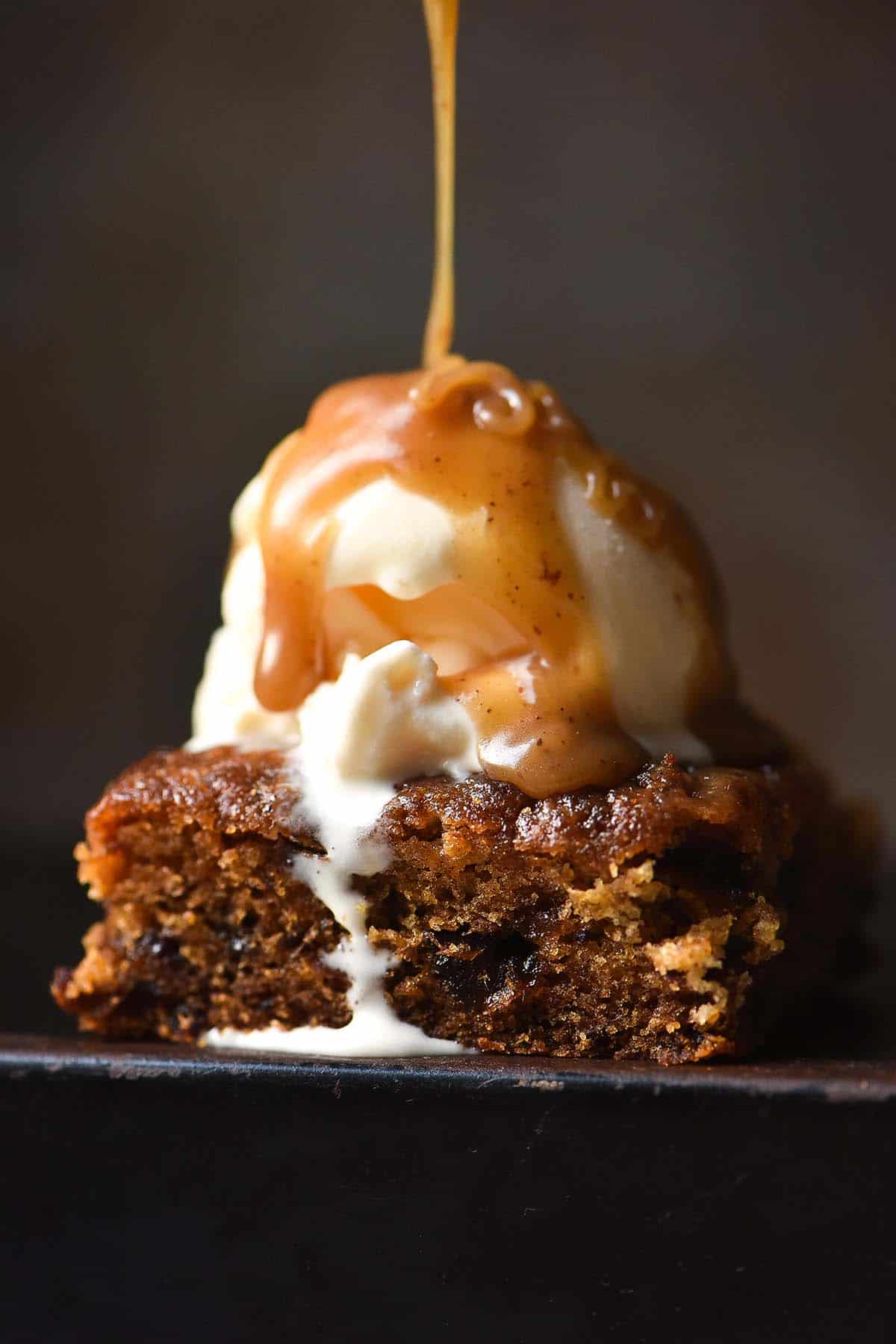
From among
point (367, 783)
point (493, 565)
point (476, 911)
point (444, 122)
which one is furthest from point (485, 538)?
point (444, 122)

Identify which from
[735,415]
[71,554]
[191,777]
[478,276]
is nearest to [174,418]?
[71,554]

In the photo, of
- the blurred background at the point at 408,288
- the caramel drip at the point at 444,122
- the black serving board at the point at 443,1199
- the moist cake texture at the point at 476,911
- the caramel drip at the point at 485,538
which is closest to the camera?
the black serving board at the point at 443,1199

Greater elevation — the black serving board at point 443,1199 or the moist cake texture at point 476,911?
the moist cake texture at point 476,911

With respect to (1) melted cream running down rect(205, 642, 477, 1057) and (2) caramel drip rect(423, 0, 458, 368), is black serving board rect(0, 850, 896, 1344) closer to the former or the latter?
(1) melted cream running down rect(205, 642, 477, 1057)

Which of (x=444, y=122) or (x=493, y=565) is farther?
(x=444, y=122)

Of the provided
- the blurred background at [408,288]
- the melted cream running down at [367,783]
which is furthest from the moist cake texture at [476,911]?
the blurred background at [408,288]

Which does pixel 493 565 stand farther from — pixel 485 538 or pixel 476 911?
pixel 476 911

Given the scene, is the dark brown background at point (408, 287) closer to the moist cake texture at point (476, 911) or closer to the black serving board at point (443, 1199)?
the moist cake texture at point (476, 911)
